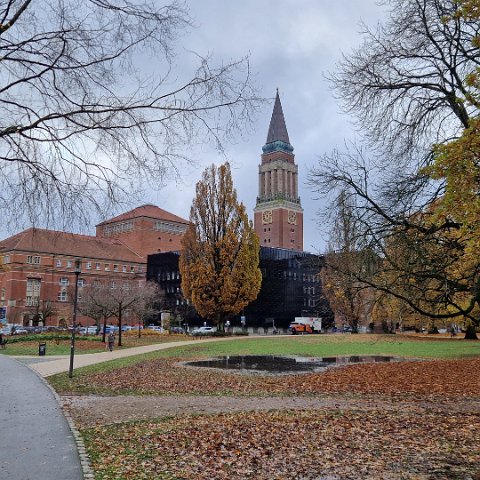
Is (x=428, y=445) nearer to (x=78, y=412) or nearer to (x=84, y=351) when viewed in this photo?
(x=78, y=412)

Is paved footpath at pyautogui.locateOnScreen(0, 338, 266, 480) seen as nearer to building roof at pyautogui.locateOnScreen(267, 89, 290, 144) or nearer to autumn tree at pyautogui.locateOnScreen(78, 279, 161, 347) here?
autumn tree at pyautogui.locateOnScreen(78, 279, 161, 347)

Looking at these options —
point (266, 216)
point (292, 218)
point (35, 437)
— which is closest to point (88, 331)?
point (35, 437)

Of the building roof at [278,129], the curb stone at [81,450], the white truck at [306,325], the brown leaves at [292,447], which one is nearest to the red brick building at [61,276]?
the white truck at [306,325]

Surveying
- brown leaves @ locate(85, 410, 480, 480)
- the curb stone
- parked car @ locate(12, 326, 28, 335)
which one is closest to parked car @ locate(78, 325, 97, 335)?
parked car @ locate(12, 326, 28, 335)

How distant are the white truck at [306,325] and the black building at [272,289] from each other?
2.15 metres

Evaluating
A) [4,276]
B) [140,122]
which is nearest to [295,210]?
[4,276]

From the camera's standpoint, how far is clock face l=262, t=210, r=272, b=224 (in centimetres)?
13273

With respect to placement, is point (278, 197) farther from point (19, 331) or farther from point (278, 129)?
point (19, 331)

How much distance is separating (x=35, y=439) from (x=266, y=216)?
126m

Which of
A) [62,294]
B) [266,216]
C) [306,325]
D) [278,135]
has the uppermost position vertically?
[278,135]

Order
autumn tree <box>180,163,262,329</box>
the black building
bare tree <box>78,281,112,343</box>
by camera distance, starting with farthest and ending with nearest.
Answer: the black building
autumn tree <box>180,163,262,329</box>
bare tree <box>78,281,112,343</box>

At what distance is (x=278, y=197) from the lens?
13262 centimetres

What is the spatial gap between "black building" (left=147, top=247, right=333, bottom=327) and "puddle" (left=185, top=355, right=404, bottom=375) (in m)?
54.3

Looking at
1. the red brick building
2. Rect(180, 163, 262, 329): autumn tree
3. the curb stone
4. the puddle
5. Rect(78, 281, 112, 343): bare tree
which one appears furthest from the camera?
the red brick building
